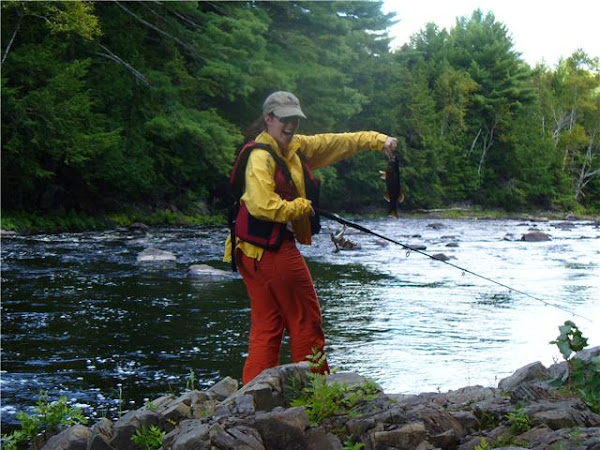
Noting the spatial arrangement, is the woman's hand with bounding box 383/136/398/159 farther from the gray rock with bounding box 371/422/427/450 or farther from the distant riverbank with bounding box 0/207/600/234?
the distant riverbank with bounding box 0/207/600/234

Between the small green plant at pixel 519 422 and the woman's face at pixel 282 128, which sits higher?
the woman's face at pixel 282 128

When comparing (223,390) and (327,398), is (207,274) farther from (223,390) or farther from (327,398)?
(327,398)

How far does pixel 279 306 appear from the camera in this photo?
482 cm

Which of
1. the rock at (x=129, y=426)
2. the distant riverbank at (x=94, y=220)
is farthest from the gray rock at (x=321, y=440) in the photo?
the distant riverbank at (x=94, y=220)

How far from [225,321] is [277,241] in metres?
4.64

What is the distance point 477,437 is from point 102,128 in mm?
21642

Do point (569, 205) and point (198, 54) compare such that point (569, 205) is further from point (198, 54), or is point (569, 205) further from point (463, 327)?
point (463, 327)

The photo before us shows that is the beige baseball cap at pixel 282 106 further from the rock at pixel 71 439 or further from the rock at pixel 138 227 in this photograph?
the rock at pixel 138 227

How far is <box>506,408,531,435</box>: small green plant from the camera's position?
3861 mm

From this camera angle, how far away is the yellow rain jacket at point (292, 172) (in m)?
4.46

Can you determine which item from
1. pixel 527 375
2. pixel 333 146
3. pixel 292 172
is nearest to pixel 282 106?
pixel 292 172

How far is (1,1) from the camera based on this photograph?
20.8 m

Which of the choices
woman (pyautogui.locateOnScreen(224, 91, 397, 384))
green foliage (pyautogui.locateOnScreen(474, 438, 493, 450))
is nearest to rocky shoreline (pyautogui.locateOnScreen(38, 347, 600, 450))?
green foliage (pyautogui.locateOnScreen(474, 438, 493, 450))

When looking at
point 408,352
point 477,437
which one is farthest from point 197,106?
point 477,437
